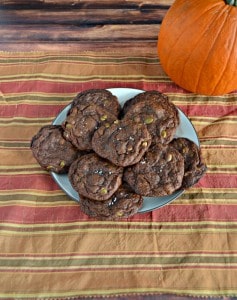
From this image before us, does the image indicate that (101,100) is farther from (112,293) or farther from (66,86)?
(112,293)

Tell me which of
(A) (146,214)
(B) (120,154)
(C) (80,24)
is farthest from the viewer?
(C) (80,24)

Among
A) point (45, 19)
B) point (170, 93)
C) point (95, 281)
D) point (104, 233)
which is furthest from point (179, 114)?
point (45, 19)

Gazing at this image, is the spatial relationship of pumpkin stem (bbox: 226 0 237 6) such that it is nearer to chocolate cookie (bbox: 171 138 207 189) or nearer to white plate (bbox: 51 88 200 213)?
white plate (bbox: 51 88 200 213)

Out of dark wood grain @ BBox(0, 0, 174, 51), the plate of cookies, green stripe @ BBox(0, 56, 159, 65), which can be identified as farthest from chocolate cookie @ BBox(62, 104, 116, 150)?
dark wood grain @ BBox(0, 0, 174, 51)

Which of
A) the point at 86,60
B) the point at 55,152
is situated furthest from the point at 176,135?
the point at 86,60

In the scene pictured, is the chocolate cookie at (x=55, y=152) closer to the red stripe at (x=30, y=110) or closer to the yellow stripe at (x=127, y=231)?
the yellow stripe at (x=127, y=231)
